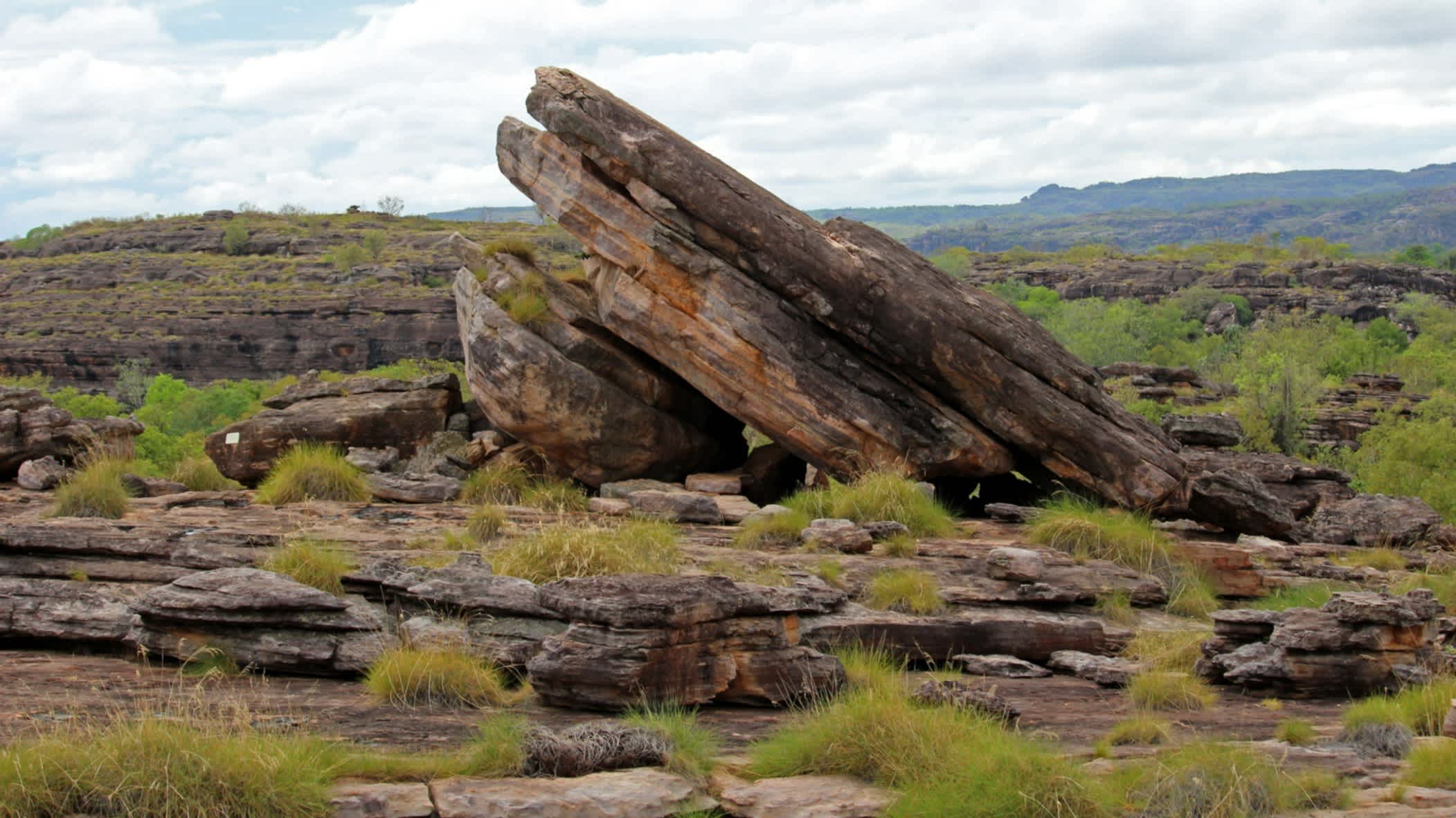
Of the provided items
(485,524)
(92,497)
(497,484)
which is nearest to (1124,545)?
(485,524)

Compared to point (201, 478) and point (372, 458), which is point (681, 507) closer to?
point (372, 458)

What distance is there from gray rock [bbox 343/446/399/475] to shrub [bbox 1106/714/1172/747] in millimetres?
→ 11975

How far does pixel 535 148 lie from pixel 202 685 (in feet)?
35.0

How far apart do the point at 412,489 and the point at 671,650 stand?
8868mm

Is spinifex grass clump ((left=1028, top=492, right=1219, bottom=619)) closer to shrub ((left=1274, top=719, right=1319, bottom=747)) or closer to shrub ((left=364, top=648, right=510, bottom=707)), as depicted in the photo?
shrub ((left=1274, top=719, right=1319, bottom=747))

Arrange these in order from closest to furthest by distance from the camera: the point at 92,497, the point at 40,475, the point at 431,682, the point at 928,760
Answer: the point at 928,760 < the point at 431,682 < the point at 92,497 < the point at 40,475

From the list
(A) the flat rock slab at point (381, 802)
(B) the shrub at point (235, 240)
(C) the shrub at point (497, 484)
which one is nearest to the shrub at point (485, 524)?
(C) the shrub at point (497, 484)

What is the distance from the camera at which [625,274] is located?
56.1 ft

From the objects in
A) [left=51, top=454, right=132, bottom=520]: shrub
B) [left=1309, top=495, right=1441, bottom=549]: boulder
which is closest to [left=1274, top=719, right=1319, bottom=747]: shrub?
[left=1309, top=495, right=1441, bottom=549]: boulder

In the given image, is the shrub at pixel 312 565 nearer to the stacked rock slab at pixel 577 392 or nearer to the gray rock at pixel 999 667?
the gray rock at pixel 999 667

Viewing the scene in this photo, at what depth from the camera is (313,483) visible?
650 inches

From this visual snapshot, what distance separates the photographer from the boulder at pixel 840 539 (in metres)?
13.6

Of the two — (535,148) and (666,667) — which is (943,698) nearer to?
(666,667)

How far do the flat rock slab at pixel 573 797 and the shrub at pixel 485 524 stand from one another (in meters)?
6.92
